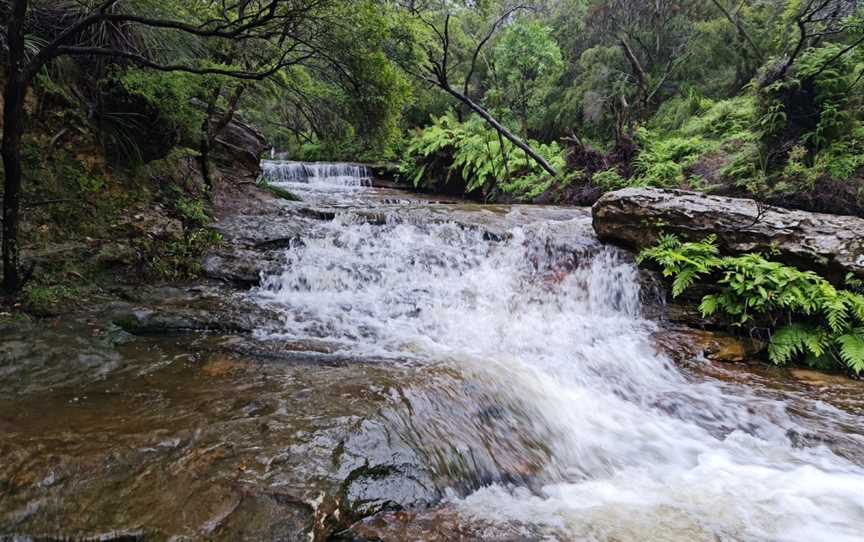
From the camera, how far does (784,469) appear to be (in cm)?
330

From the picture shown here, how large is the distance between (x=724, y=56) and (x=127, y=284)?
16.9 m

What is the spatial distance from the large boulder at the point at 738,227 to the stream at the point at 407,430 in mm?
1336

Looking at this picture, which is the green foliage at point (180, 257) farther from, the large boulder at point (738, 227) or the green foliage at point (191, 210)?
the large boulder at point (738, 227)

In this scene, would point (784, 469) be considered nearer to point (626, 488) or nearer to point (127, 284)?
point (626, 488)

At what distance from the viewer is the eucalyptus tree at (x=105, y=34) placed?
10.5 feet

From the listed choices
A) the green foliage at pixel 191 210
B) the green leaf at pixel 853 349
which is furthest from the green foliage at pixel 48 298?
the green leaf at pixel 853 349

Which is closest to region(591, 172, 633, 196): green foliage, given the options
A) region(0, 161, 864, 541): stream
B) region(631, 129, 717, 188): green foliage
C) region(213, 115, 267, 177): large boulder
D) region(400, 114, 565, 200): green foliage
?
region(631, 129, 717, 188): green foliage

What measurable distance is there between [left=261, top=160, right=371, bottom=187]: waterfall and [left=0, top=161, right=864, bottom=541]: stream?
10243mm

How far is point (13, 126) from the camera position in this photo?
10.8 feet

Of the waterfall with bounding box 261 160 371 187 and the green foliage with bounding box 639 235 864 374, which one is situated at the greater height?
the waterfall with bounding box 261 160 371 187

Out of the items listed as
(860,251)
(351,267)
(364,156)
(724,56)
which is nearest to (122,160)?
(351,267)

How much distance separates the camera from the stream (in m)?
2.12

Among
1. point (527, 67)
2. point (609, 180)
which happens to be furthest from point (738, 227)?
point (527, 67)

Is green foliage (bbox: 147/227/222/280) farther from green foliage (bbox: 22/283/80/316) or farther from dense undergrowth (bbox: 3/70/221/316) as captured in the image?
green foliage (bbox: 22/283/80/316)
